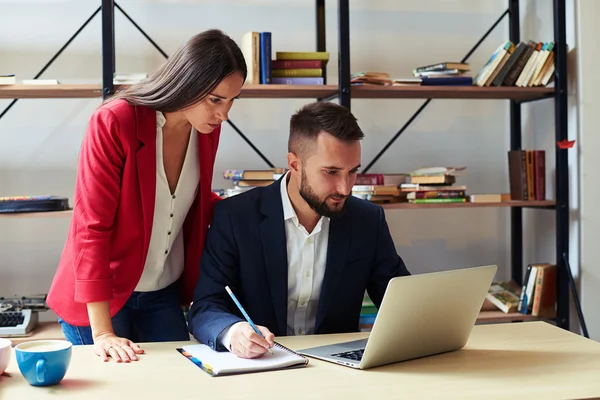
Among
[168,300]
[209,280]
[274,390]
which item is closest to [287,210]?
[209,280]

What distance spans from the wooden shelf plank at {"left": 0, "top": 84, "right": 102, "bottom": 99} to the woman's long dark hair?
3.25 feet

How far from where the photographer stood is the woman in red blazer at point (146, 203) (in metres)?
1.61

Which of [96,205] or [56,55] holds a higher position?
[56,55]

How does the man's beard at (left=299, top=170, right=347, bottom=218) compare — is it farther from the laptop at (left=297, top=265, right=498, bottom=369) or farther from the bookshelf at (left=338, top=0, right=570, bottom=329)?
the bookshelf at (left=338, top=0, right=570, bottom=329)

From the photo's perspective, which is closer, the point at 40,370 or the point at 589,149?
the point at 40,370

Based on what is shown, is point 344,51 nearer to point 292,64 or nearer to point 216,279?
point 292,64

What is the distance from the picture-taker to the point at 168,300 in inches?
73.2

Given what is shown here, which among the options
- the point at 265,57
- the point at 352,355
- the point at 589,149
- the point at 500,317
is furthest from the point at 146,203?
the point at 589,149

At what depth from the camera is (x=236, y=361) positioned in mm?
1362

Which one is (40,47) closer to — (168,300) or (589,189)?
(168,300)

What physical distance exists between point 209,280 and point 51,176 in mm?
1522

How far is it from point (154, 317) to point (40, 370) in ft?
2.15

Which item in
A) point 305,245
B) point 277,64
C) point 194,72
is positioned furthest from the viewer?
point 277,64

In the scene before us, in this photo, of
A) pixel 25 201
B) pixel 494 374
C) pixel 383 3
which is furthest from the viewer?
pixel 383 3
